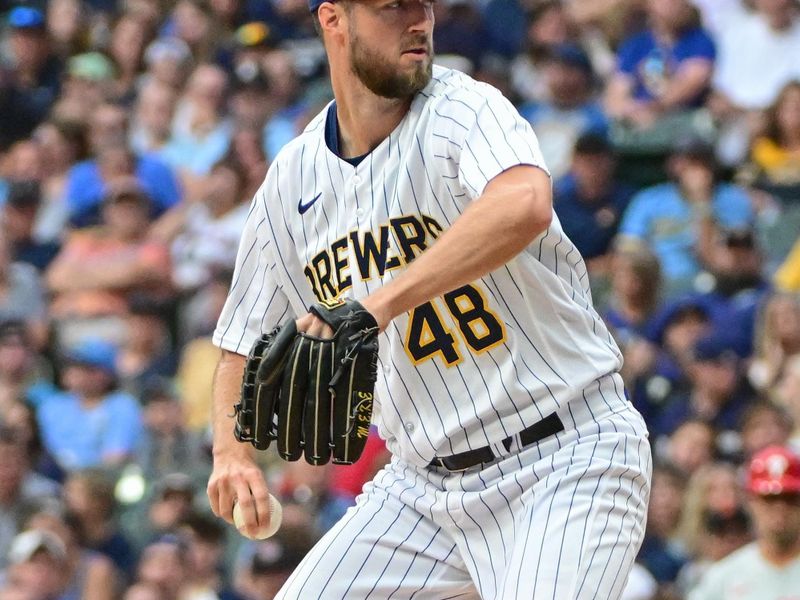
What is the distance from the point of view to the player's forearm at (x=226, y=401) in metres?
3.65

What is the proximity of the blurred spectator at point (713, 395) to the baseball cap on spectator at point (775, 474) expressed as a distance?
3.98ft

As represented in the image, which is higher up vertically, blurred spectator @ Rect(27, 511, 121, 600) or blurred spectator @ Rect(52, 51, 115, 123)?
blurred spectator @ Rect(52, 51, 115, 123)

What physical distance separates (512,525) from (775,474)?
2106 millimetres

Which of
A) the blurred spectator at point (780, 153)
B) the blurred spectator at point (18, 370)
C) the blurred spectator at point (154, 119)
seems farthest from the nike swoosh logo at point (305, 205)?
the blurred spectator at point (154, 119)

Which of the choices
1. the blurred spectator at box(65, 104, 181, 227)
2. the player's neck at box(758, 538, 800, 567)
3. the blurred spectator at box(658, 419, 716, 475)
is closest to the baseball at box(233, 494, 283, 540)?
the player's neck at box(758, 538, 800, 567)

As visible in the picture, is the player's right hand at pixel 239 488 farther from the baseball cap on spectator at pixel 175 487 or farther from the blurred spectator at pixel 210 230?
the blurred spectator at pixel 210 230

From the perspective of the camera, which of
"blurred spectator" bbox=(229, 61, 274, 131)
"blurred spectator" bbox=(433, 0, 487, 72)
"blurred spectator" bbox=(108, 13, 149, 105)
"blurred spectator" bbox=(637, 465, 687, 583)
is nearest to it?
"blurred spectator" bbox=(637, 465, 687, 583)

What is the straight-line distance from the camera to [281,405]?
310cm

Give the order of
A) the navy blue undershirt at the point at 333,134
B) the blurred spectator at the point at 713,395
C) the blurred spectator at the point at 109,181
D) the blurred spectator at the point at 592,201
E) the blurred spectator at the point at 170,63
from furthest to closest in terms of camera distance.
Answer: the blurred spectator at the point at 170,63, the blurred spectator at the point at 109,181, the blurred spectator at the point at 592,201, the blurred spectator at the point at 713,395, the navy blue undershirt at the point at 333,134

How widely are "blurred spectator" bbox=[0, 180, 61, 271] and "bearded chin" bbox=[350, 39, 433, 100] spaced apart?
6.25 meters

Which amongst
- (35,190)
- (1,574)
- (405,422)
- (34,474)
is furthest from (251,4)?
(405,422)

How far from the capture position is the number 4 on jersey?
11.0ft

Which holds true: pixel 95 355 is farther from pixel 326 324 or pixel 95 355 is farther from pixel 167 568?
pixel 326 324

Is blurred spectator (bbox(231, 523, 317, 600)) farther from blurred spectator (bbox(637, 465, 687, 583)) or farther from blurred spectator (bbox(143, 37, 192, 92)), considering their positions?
blurred spectator (bbox(143, 37, 192, 92))
